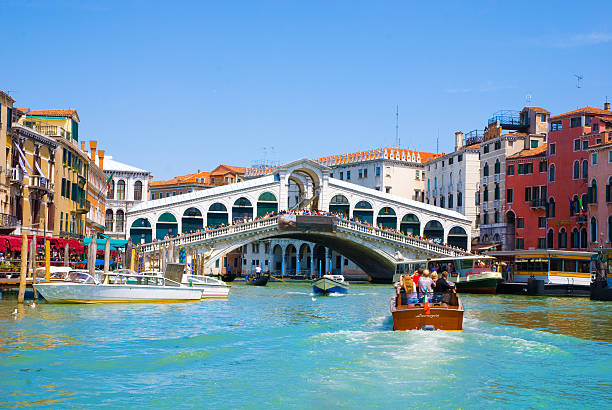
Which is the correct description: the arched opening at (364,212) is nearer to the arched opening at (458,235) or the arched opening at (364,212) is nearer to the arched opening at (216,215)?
the arched opening at (458,235)

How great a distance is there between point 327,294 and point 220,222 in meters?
15.8

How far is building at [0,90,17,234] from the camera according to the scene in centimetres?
2925

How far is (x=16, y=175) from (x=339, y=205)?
81.9 feet

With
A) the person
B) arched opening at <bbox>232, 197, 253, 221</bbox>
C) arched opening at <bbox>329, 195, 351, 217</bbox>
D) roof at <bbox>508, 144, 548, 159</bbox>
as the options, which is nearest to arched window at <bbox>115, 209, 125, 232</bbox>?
arched opening at <bbox>232, 197, 253, 221</bbox>

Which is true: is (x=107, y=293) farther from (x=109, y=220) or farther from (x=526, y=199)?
(x=109, y=220)

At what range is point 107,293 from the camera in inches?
959

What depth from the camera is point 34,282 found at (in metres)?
24.2

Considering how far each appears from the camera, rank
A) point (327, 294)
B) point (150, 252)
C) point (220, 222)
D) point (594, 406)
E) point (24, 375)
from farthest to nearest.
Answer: point (220, 222) → point (150, 252) → point (327, 294) → point (24, 375) → point (594, 406)

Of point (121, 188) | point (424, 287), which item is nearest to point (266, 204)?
point (121, 188)

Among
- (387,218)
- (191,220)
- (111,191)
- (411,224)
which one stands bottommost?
(191,220)

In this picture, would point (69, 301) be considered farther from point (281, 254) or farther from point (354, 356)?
point (281, 254)

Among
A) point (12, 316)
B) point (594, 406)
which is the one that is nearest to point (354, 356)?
point (594, 406)

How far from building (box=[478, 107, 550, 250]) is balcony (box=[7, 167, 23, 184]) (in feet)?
99.7

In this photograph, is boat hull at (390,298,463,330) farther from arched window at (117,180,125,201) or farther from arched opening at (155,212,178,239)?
arched window at (117,180,125,201)
